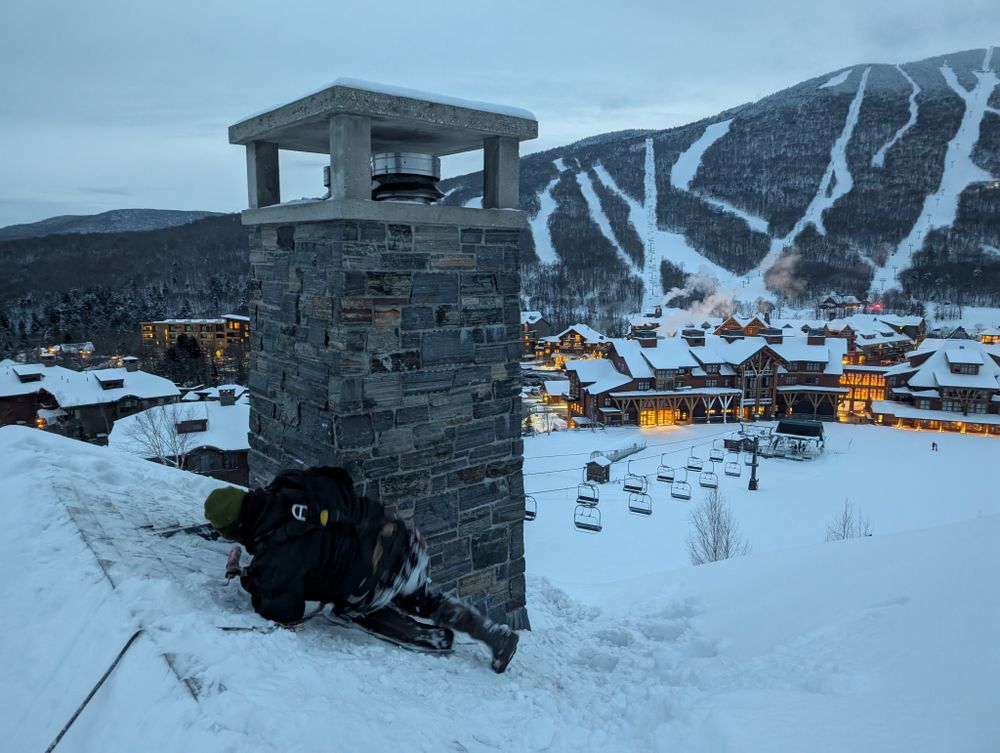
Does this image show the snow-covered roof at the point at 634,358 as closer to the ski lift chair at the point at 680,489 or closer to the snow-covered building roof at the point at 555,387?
the snow-covered building roof at the point at 555,387

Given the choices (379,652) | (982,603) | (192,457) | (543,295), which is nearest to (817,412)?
(192,457)

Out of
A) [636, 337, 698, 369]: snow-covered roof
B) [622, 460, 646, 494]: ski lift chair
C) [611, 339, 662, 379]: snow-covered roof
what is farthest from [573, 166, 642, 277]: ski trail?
[622, 460, 646, 494]: ski lift chair

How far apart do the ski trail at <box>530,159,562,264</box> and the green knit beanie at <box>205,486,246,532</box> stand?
136 meters

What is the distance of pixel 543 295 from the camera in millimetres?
116250

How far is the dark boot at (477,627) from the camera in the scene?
4262mm

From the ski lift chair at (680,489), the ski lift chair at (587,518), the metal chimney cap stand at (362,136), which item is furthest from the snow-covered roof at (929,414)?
the metal chimney cap stand at (362,136)

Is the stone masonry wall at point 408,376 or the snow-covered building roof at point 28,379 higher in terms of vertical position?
the stone masonry wall at point 408,376

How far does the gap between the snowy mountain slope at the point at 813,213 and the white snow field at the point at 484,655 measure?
95.8 meters

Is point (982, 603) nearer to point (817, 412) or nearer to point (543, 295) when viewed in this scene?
point (817, 412)

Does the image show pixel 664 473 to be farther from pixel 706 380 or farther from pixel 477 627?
pixel 477 627

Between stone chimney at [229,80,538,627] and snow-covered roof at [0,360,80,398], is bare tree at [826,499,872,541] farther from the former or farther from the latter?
snow-covered roof at [0,360,80,398]

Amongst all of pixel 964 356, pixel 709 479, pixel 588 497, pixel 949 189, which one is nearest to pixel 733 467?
pixel 709 479

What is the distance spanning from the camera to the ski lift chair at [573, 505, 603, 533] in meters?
20.1

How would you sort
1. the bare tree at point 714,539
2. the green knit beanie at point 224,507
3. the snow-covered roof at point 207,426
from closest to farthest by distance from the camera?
1. the green knit beanie at point 224,507
2. the bare tree at point 714,539
3. the snow-covered roof at point 207,426
